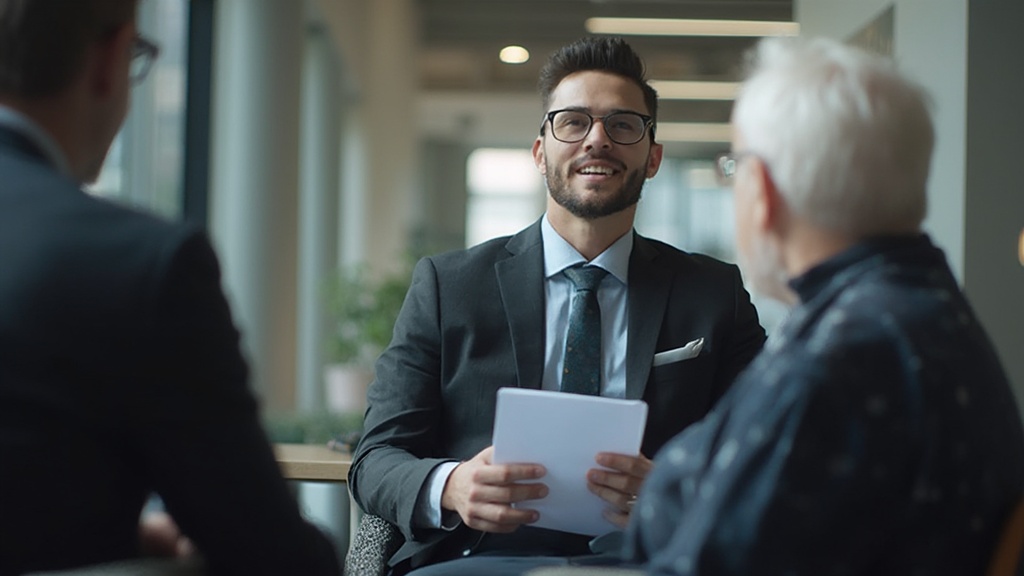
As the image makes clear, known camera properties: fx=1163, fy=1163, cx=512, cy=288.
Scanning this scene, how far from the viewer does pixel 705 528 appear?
1179 millimetres

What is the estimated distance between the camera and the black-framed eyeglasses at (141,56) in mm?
1414

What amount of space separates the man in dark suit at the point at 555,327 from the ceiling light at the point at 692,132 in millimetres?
14774

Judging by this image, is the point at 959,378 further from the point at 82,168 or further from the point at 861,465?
the point at 82,168

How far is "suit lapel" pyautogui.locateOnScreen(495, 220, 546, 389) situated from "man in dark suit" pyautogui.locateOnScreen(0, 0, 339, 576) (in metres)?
1.03

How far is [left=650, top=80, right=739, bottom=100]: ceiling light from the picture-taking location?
589 inches

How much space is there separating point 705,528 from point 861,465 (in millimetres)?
167

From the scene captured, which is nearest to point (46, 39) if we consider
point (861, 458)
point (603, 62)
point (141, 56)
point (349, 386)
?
point (141, 56)

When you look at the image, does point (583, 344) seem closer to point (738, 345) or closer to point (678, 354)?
point (678, 354)

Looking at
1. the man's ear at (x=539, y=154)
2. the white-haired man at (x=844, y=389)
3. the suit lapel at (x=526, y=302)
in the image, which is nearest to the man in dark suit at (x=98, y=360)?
the white-haired man at (x=844, y=389)

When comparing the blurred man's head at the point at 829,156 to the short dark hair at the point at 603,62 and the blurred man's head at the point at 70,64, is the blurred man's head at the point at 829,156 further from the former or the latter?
the short dark hair at the point at 603,62

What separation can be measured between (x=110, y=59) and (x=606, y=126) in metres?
1.34

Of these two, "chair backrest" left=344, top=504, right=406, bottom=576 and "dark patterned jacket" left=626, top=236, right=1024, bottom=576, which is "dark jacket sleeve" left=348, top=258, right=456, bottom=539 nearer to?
"chair backrest" left=344, top=504, right=406, bottom=576

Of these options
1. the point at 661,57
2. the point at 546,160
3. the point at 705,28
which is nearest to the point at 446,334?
the point at 546,160

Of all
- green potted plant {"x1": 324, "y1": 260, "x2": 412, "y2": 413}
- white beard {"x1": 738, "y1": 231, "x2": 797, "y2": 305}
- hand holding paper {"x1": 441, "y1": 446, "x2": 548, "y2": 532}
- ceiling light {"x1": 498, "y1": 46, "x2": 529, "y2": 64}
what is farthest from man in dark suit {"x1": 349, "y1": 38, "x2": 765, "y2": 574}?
ceiling light {"x1": 498, "y1": 46, "x2": 529, "y2": 64}
